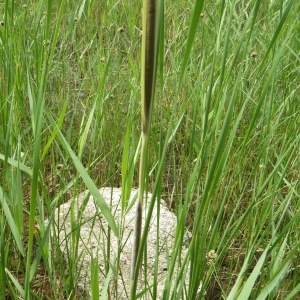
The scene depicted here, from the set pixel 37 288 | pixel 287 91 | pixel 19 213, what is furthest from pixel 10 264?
pixel 287 91

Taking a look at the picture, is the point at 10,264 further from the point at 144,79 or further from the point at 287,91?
the point at 287,91

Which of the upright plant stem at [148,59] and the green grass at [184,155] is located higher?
the upright plant stem at [148,59]

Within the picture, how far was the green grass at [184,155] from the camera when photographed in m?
0.68

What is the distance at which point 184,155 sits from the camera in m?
1.51

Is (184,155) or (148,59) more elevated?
(148,59)

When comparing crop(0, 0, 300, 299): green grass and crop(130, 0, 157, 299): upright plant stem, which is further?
crop(0, 0, 300, 299): green grass

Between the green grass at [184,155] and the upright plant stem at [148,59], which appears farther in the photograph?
the green grass at [184,155]

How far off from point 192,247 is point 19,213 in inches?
12.2

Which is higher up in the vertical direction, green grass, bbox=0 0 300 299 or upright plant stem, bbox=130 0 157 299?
upright plant stem, bbox=130 0 157 299

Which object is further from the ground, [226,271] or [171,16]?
[171,16]

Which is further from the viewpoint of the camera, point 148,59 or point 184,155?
point 184,155

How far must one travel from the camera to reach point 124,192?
80cm

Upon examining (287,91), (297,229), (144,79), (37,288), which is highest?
(144,79)

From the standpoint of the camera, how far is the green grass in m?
0.68
